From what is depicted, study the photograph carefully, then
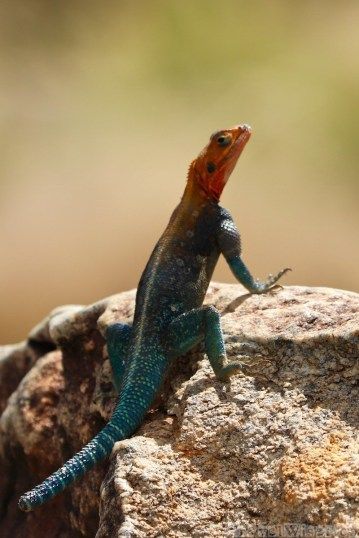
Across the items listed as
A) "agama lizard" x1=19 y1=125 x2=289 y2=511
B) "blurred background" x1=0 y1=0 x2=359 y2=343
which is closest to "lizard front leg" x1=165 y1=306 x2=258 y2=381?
"agama lizard" x1=19 y1=125 x2=289 y2=511

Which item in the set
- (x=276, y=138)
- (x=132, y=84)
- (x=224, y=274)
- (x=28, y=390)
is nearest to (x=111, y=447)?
(x=28, y=390)

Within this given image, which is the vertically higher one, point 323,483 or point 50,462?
point 323,483

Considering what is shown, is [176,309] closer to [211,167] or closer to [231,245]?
[231,245]

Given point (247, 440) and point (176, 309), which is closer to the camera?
point (247, 440)

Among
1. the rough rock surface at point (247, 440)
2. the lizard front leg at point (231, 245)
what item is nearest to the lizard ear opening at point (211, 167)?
the lizard front leg at point (231, 245)

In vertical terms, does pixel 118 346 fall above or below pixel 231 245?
below

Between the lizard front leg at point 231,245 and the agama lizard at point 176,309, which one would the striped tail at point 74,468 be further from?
the lizard front leg at point 231,245

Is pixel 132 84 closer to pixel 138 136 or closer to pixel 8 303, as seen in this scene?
pixel 138 136

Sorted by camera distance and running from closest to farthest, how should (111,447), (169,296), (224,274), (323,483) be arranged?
(323,483) → (111,447) → (169,296) → (224,274)

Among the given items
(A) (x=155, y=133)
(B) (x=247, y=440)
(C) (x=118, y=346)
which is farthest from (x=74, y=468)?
(A) (x=155, y=133)
